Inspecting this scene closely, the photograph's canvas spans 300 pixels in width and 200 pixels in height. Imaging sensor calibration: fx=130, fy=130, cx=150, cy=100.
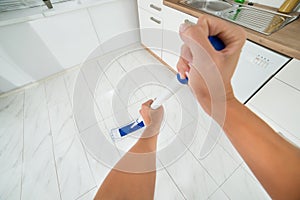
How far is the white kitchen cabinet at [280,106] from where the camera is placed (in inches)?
26.8

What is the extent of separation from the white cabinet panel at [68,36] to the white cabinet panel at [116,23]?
3.9 inches

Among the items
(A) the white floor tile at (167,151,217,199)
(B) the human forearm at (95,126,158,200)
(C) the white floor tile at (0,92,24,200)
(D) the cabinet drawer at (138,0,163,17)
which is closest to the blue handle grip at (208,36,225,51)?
(B) the human forearm at (95,126,158,200)

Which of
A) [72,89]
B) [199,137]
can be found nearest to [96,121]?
[72,89]

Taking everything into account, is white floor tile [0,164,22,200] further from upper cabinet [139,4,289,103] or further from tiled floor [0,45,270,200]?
upper cabinet [139,4,289,103]

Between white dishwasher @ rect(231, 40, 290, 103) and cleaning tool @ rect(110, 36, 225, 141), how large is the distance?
1.67ft

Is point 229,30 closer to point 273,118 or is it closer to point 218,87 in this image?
point 218,87

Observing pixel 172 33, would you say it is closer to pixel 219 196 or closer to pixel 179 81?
pixel 179 81

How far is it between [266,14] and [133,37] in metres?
1.45

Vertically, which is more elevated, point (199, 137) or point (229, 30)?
point (229, 30)

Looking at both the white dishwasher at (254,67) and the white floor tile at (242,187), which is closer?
the white dishwasher at (254,67)

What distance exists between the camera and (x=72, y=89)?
142cm

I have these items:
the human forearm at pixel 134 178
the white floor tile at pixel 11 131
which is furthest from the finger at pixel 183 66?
the white floor tile at pixel 11 131

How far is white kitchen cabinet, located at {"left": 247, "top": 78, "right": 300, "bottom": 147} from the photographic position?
68cm

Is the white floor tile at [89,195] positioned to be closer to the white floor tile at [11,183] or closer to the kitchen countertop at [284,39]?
the white floor tile at [11,183]
